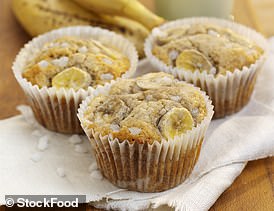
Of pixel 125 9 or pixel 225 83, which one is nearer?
pixel 225 83

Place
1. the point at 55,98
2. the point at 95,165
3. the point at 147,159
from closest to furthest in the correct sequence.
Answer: the point at 147,159
the point at 95,165
the point at 55,98

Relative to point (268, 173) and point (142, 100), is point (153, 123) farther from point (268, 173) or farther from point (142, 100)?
point (268, 173)

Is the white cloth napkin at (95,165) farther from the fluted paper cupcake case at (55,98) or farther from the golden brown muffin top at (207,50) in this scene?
the golden brown muffin top at (207,50)

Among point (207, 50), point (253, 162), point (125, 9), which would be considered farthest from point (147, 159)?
point (125, 9)

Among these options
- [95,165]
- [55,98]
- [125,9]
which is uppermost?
[125,9]

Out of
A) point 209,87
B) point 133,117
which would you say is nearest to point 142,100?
point 133,117

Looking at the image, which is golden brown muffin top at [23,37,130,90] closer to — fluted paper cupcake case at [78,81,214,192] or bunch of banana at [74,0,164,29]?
fluted paper cupcake case at [78,81,214,192]

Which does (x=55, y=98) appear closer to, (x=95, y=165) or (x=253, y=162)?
(x=95, y=165)
